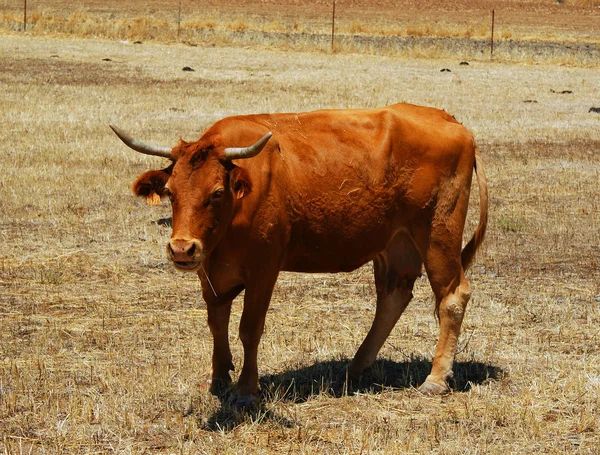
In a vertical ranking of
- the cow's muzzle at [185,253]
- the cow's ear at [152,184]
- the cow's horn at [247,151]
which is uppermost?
the cow's horn at [247,151]

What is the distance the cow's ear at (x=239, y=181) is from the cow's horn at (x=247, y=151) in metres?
0.07

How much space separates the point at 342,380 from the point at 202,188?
73.9 inches

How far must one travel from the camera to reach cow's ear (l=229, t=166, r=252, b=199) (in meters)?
6.02

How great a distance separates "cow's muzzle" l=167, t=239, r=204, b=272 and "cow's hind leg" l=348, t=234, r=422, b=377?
1850 millimetres

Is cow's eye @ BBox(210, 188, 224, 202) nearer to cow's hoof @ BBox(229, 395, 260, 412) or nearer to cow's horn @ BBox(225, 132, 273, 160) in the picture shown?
cow's horn @ BBox(225, 132, 273, 160)

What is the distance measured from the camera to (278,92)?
922 inches

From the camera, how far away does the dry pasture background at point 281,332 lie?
5.96 metres

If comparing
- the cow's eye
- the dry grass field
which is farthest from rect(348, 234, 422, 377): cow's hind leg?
the dry grass field

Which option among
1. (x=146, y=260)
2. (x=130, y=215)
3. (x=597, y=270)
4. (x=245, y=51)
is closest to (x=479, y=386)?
(x=597, y=270)

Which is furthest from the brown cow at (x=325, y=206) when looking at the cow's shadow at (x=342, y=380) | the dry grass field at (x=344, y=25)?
the dry grass field at (x=344, y=25)

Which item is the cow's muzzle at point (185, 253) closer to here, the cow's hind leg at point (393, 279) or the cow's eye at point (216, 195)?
the cow's eye at point (216, 195)

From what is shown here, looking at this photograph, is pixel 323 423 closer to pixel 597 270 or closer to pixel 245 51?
pixel 597 270

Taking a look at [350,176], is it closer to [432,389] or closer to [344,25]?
[432,389]

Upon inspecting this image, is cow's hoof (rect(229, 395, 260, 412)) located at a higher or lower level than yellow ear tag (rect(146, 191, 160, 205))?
lower
